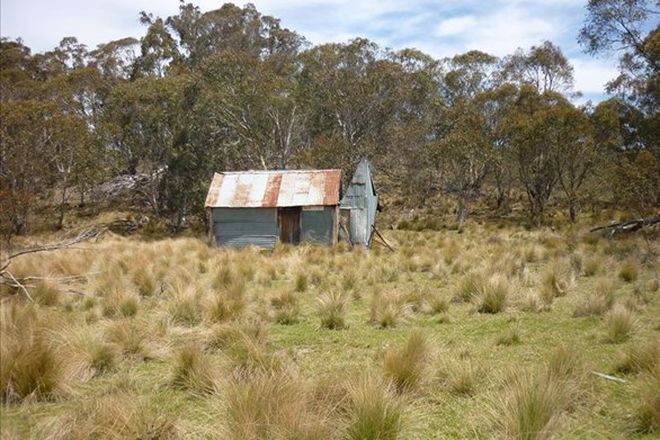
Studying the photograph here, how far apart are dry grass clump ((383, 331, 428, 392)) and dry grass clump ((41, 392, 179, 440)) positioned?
2.21 meters

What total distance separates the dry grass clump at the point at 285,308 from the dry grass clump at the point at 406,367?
354 centimetres

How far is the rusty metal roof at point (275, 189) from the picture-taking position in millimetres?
22266

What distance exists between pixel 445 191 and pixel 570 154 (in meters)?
13.5

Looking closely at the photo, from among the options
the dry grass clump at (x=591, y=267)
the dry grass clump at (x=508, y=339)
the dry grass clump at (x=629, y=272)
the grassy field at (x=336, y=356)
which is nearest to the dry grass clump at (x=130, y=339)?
the grassy field at (x=336, y=356)

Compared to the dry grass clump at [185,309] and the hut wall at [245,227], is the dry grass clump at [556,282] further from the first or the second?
the hut wall at [245,227]

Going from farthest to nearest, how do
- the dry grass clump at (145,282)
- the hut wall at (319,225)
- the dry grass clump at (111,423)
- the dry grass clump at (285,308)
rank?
the hut wall at (319,225) < the dry grass clump at (145,282) < the dry grass clump at (285,308) < the dry grass clump at (111,423)

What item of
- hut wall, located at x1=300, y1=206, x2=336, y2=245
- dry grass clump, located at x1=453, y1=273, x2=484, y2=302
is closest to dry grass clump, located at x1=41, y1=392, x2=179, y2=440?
dry grass clump, located at x1=453, y1=273, x2=484, y2=302

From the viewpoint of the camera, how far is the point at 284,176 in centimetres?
2370

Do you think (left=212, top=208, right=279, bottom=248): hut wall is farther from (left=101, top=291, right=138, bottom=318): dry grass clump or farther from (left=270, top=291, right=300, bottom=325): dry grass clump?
(left=101, top=291, right=138, bottom=318): dry grass clump

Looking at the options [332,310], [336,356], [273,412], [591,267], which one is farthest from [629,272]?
[273,412]

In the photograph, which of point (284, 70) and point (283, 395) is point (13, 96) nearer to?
point (284, 70)

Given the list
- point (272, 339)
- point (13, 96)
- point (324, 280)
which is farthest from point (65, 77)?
point (272, 339)

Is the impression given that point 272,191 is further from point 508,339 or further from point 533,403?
point 533,403

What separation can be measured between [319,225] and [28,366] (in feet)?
57.7
